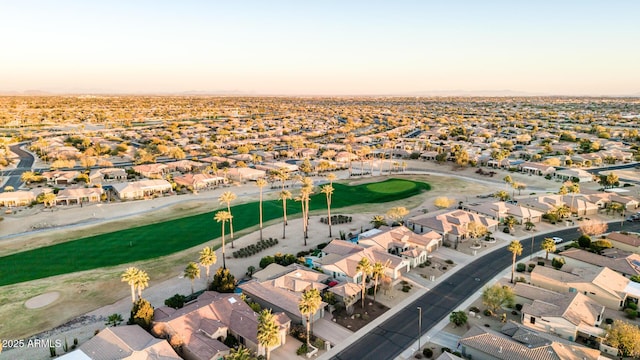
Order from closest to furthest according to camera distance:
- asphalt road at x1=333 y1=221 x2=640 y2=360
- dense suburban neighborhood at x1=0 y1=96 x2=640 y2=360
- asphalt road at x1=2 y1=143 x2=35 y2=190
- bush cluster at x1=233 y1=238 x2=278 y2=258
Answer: dense suburban neighborhood at x1=0 y1=96 x2=640 y2=360 < asphalt road at x1=333 y1=221 x2=640 y2=360 < bush cluster at x1=233 y1=238 x2=278 y2=258 < asphalt road at x1=2 y1=143 x2=35 y2=190

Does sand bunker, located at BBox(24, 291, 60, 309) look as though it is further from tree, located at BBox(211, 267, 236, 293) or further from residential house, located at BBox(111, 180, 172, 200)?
residential house, located at BBox(111, 180, 172, 200)

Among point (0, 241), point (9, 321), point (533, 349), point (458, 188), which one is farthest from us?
point (458, 188)

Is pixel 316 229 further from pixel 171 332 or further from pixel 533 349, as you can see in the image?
pixel 533 349

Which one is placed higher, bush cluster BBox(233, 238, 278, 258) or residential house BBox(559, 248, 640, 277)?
residential house BBox(559, 248, 640, 277)

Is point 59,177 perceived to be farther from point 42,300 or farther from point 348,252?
point 348,252

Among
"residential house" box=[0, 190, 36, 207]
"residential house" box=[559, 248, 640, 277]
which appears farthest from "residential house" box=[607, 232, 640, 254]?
"residential house" box=[0, 190, 36, 207]

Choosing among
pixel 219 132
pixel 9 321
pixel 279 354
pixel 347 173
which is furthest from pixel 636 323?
pixel 219 132
